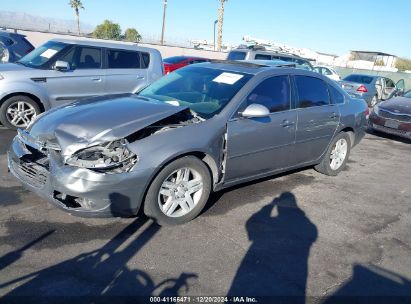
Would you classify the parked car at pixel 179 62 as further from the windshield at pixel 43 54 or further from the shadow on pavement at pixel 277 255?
the shadow on pavement at pixel 277 255

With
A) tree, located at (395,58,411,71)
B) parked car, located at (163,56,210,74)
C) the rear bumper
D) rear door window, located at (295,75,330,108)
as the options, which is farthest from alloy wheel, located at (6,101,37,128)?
tree, located at (395,58,411,71)

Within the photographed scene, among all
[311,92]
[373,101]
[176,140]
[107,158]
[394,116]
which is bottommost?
[373,101]

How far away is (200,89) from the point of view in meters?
4.61

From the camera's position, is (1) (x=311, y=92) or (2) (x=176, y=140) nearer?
(2) (x=176, y=140)

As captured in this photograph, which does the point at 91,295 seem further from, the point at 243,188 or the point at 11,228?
the point at 243,188

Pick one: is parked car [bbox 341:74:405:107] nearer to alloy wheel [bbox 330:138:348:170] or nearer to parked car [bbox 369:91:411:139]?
parked car [bbox 369:91:411:139]

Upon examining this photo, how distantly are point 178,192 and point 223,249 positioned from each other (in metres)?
0.74

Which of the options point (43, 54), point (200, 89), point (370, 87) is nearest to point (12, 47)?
point (43, 54)

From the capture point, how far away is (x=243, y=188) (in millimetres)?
5094

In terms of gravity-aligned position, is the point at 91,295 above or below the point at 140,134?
below

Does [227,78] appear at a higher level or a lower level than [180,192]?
higher

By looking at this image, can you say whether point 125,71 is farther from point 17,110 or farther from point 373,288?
point 373,288

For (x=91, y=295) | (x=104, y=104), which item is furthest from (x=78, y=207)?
(x=104, y=104)

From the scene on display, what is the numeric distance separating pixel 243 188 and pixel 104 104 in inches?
84.2
